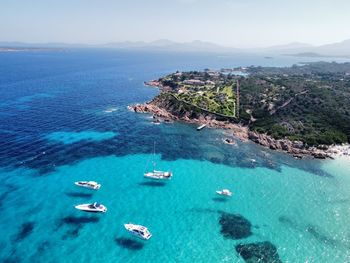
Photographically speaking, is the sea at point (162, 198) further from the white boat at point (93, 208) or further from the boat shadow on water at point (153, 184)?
the white boat at point (93, 208)

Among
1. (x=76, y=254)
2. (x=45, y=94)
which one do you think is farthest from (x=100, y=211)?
(x=45, y=94)

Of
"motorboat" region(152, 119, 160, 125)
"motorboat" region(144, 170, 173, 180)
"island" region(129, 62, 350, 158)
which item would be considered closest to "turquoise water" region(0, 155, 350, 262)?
"motorboat" region(144, 170, 173, 180)

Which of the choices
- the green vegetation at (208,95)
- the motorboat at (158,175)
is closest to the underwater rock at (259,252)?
the motorboat at (158,175)

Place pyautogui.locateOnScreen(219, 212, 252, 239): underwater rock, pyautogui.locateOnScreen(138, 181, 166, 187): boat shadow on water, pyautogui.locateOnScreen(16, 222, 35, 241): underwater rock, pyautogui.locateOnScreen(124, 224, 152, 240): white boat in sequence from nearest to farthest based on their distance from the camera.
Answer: pyautogui.locateOnScreen(16, 222, 35, 241): underwater rock
pyautogui.locateOnScreen(124, 224, 152, 240): white boat
pyautogui.locateOnScreen(219, 212, 252, 239): underwater rock
pyautogui.locateOnScreen(138, 181, 166, 187): boat shadow on water

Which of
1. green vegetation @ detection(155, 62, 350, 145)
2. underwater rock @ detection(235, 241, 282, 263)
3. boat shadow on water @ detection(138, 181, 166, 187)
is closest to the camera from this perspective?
underwater rock @ detection(235, 241, 282, 263)

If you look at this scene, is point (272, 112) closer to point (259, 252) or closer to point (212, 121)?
point (212, 121)

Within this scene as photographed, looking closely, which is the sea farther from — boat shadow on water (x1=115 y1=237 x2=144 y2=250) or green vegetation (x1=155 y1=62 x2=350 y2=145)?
green vegetation (x1=155 y1=62 x2=350 y2=145)
